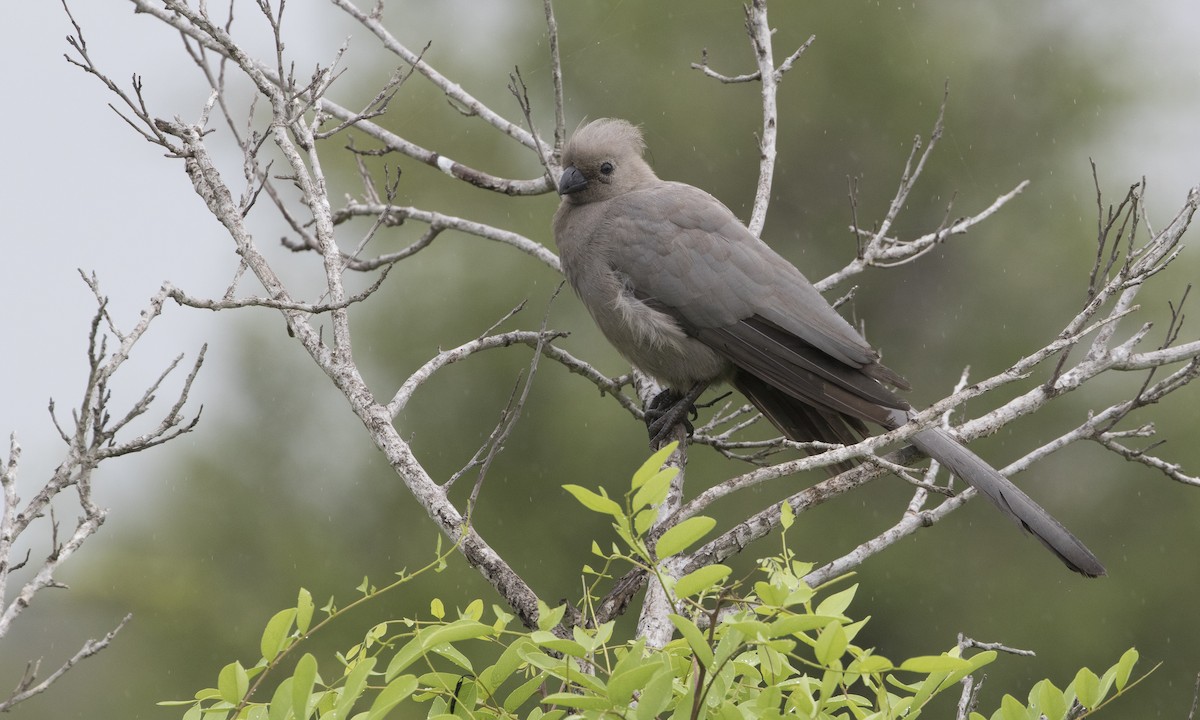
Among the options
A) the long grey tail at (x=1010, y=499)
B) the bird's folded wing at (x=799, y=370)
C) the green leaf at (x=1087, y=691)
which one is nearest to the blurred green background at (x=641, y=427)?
the bird's folded wing at (x=799, y=370)

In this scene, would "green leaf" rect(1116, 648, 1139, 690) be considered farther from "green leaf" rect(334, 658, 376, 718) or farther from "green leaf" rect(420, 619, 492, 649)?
"green leaf" rect(334, 658, 376, 718)

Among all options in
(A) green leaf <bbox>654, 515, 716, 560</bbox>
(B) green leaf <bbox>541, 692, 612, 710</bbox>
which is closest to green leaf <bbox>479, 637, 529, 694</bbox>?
(B) green leaf <bbox>541, 692, 612, 710</bbox>

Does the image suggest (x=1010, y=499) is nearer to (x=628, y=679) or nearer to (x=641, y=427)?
(x=628, y=679)

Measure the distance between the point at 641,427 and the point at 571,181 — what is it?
6.67 m

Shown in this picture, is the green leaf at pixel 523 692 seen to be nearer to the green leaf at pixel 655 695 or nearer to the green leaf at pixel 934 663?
the green leaf at pixel 655 695

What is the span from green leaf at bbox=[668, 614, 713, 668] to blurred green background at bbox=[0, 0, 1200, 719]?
30.0 ft

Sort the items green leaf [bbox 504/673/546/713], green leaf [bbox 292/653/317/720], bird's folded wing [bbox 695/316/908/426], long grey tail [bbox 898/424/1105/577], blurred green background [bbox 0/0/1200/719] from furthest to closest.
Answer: blurred green background [bbox 0/0/1200/719] → bird's folded wing [bbox 695/316/908/426] → long grey tail [bbox 898/424/1105/577] → green leaf [bbox 504/673/546/713] → green leaf [bbox 292/653/317/720]

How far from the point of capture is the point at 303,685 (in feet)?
5.74

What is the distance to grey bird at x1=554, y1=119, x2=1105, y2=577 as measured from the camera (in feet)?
13.6

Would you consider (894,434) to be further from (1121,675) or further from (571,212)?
(571,212)

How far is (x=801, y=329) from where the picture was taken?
425cm

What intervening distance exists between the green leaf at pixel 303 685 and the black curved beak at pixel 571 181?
319 centimetres

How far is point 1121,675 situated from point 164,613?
1119cm

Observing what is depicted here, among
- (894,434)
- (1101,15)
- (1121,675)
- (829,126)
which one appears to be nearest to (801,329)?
(894,434)
